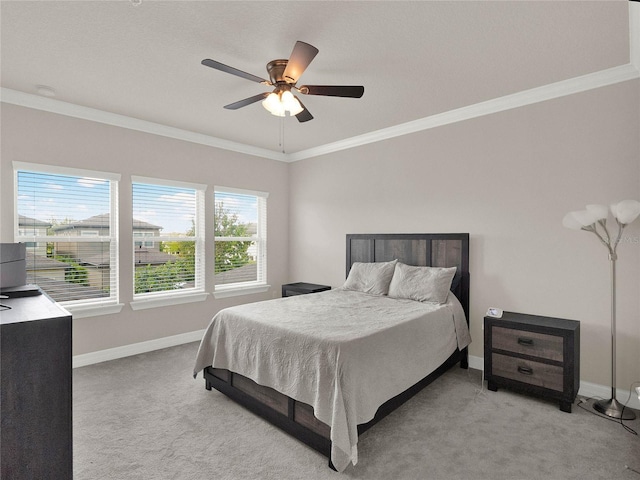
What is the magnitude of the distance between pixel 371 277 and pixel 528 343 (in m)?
1.71

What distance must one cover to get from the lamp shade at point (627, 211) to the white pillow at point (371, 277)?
2095mm

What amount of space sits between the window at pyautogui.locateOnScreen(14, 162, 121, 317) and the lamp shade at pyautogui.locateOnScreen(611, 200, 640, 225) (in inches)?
187

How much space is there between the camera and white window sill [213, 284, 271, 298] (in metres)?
4.88

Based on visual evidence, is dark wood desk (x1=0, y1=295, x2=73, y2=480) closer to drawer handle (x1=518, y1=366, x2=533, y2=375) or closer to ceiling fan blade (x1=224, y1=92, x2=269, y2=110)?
ceiling fan blade (x1=224, y1=92, x2=269, y2=110)

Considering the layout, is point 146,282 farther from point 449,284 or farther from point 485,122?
point 485,122

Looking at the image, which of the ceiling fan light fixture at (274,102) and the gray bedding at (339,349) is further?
the ceiling fan light fixture at (274,102)

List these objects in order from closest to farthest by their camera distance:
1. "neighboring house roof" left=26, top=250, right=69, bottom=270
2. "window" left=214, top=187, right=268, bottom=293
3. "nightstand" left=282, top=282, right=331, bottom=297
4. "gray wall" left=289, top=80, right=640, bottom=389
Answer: "gray wall" left=289, top=80, right=640, bottom=389
"neighboring house roof" left=26, top=250, right=69, bottom=270
"nightstand" left=282, top=282, right=331, bottom=297
"window" left=214, top=187, right=268, bottom=293

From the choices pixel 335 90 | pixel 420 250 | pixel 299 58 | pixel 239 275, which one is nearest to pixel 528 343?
pixel 420 250

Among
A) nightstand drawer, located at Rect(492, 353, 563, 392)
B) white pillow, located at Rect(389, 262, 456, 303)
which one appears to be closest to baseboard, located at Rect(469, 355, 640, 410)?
nightstand drawer, located at Rect(492, 353, 563, 392)

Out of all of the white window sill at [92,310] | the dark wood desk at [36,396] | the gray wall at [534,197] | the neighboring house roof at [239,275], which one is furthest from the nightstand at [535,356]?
the white window sill at [92,310]

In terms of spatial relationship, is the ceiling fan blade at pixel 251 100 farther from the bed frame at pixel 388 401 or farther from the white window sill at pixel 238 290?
the white window sill at pixel 238 290

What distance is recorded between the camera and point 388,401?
2.46 metres

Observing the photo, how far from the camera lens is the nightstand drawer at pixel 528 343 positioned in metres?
2.77

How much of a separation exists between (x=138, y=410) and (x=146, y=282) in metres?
1.88
